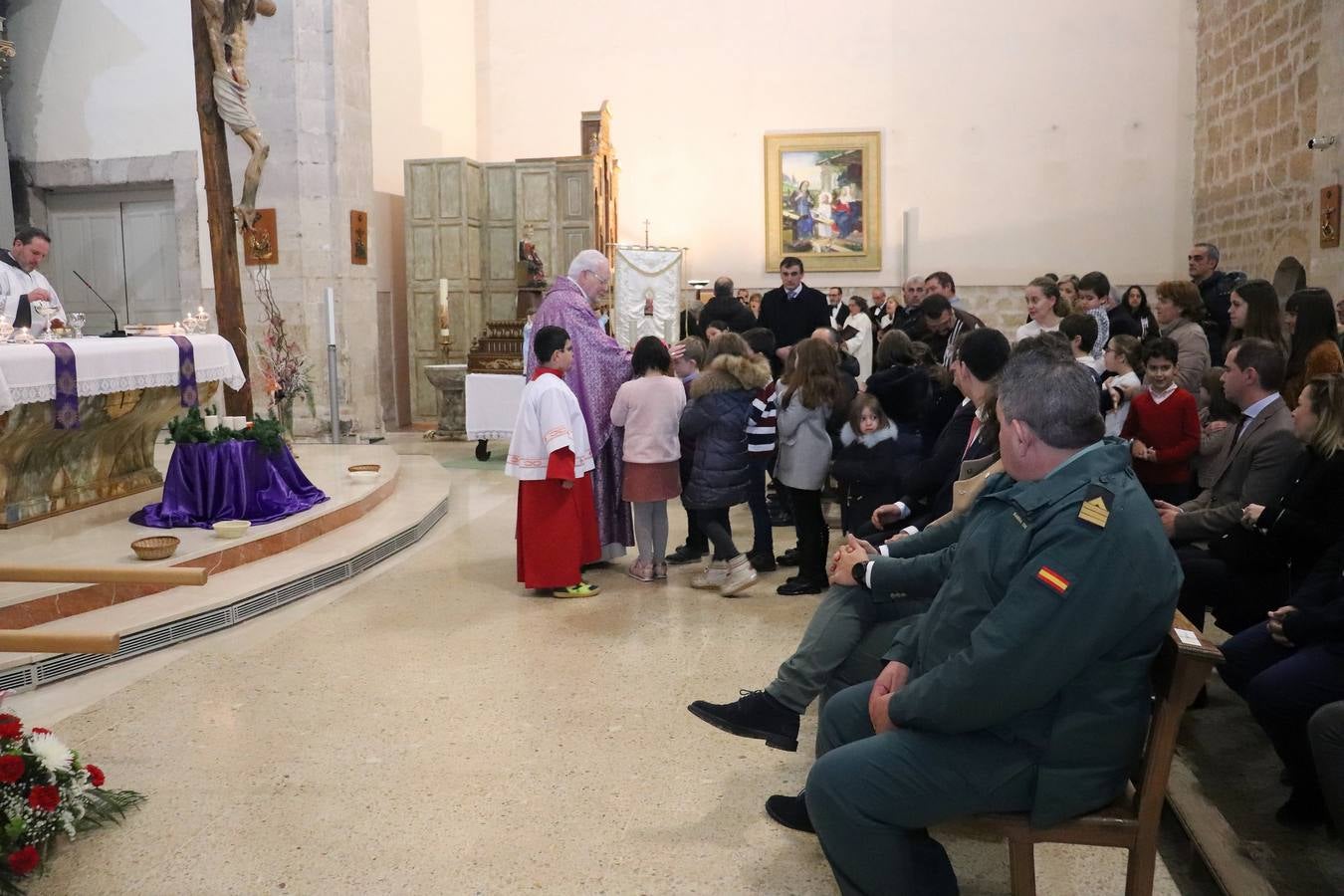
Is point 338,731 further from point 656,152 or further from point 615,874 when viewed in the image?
point 656,152

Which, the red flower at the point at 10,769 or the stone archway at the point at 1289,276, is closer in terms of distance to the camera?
the red flower at the point at 10,769

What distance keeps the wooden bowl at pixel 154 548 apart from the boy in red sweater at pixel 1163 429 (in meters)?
4.75

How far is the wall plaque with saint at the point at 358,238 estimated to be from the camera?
12023mm

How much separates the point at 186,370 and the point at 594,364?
2857 millimetres

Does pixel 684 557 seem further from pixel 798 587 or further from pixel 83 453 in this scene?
pixel 83 453

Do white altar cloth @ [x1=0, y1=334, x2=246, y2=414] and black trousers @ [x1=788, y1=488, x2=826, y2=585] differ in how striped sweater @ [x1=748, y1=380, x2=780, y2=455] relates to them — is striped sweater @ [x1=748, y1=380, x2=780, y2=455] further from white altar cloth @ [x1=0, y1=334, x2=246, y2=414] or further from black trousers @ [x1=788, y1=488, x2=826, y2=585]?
white altar cloth @ [x1=0, y1=334, x2=246, y2=414]

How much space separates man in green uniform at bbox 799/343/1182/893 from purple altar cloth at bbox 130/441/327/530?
5042 millimetres

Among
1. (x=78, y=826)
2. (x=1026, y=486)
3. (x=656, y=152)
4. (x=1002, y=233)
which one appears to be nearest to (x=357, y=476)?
(x=78, y=826)

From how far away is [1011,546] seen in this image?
96.9 inches

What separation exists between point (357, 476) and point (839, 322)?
5899mm

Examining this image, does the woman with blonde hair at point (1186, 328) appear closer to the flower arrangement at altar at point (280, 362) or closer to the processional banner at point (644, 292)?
the flower arrangement at altar at point (280, 362)

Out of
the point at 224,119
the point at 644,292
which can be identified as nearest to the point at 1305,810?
the point at 224,119

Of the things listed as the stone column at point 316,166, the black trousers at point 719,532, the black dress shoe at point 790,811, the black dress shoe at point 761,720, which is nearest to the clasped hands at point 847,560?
the black dress shoe at point 761,720

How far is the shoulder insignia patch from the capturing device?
2.31 metres
